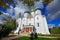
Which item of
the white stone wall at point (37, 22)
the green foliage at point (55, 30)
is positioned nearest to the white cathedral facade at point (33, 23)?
the white stone wall at point (37, 22)

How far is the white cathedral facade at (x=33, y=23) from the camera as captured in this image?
5.14 m

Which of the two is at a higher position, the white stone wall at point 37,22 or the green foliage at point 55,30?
the white stone wall at point 37,22

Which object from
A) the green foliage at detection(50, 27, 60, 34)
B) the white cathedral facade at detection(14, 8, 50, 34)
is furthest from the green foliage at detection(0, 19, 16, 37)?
the green foliage at detection(50, 27, 60, 34)

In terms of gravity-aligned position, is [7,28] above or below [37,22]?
below

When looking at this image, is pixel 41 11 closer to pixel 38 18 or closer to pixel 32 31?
pixel 38 18

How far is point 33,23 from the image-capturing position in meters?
5.17

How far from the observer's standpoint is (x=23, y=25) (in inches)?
203

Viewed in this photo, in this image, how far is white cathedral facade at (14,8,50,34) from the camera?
5.14 m

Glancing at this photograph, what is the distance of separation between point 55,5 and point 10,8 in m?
1.18

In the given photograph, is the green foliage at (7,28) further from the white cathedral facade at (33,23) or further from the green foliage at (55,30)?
the green foliage at (55,30)

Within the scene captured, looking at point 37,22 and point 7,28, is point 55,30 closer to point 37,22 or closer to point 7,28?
point 37,22

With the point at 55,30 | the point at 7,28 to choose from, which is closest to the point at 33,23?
the point at 55,30

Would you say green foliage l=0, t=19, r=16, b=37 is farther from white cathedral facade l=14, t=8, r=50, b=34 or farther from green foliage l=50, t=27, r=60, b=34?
green foliage l=50, t=27, r=60, b=34

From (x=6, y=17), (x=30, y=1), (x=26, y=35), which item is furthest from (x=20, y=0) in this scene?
(x=26, y=35)
